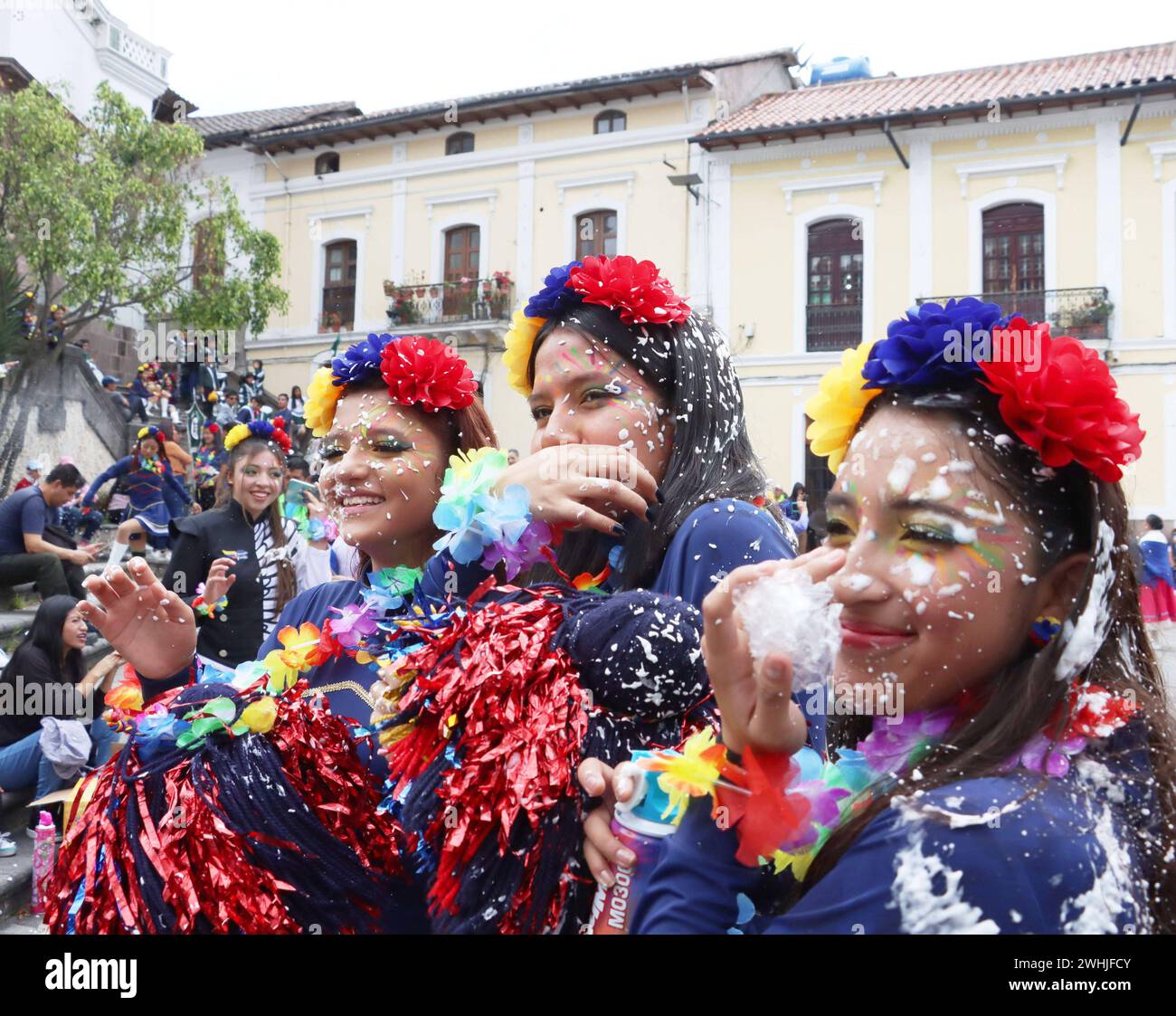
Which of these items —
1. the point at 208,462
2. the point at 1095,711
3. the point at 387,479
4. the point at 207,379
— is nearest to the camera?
the point at 1095,711

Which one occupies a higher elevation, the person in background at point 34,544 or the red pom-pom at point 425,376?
the red pom-pom at point 425,376

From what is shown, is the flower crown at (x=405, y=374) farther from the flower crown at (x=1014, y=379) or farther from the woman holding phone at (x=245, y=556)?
the woman holding phone at (x=245, y=556)

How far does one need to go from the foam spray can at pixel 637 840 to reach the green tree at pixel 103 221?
12574 mm

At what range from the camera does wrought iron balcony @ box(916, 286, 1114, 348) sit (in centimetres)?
1562

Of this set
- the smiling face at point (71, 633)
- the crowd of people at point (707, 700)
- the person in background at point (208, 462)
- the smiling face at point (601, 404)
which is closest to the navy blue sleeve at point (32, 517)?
the smiling face at point (71, 633)

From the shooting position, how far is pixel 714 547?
146cm

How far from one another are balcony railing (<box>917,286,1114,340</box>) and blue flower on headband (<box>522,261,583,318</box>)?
48.6 ft

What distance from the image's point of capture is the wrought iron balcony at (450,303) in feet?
62.4

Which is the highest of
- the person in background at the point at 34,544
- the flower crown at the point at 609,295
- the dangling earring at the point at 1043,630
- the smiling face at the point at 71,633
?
the flower crown at the point at 609,295

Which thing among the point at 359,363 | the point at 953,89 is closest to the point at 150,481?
the point at 359,363

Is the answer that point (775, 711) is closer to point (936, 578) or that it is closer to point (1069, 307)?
point (936, 578)

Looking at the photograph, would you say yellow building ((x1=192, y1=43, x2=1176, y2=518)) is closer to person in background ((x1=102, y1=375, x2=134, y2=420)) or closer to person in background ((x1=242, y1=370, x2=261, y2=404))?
person in background ((x1=242, y1=370, x2=261, y2=404))

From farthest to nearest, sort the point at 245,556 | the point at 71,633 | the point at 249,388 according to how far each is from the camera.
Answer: the point at 249,388
the point at 71,633
the point at 245,556

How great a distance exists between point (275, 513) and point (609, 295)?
322cm
